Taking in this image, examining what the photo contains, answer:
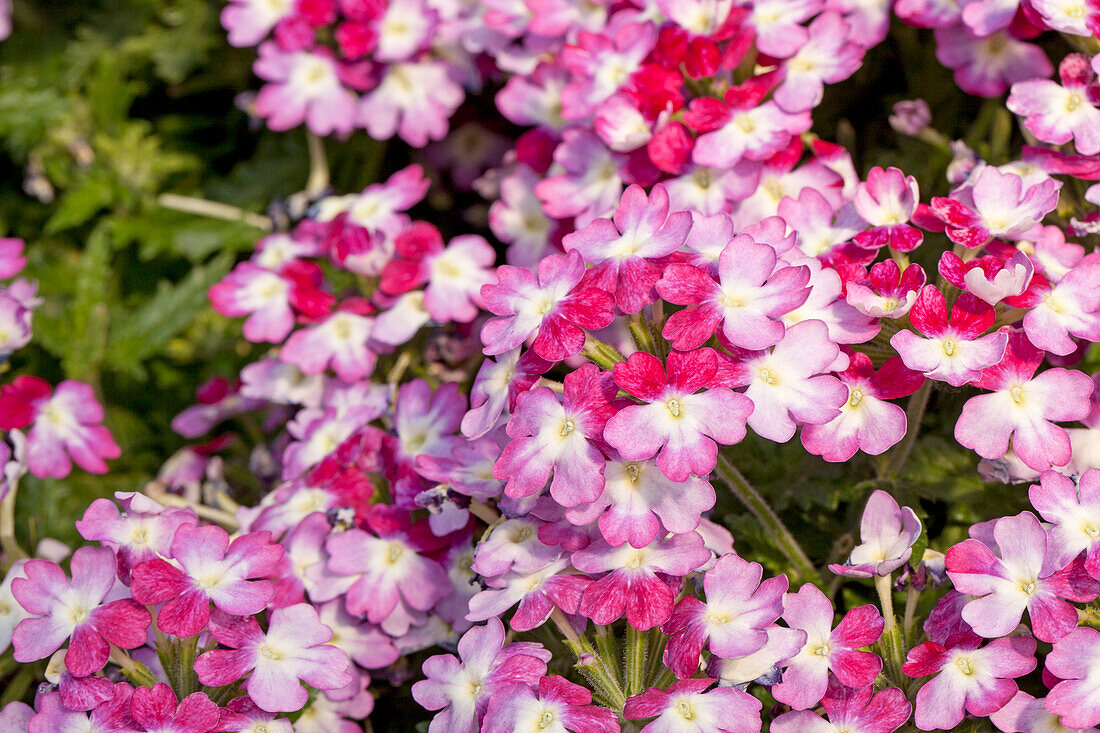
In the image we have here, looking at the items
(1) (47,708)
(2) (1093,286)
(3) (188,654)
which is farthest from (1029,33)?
(1) (47,708)

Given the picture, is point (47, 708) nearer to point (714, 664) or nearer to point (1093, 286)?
point (714, 664)

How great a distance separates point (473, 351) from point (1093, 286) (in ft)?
3.59

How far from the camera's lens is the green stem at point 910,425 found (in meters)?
1.46

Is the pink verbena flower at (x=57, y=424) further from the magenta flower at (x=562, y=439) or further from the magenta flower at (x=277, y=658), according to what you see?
the magenta flower at (x=562, y=439)

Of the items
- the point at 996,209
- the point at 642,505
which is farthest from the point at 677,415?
the point at 996,209

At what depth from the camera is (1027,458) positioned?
132cm

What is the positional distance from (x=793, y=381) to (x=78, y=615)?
106 centimetres

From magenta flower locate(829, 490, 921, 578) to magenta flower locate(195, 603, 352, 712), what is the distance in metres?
0.73

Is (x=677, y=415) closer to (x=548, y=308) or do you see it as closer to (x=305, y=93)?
(x=548, y=308)

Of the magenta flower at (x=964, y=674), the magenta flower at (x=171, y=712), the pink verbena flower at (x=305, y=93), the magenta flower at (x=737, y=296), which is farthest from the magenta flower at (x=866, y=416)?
the pink verbena flower at (x=305, y=93)

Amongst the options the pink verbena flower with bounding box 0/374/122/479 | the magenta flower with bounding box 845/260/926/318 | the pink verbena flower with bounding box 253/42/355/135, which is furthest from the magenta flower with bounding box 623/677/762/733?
the pink verbena flower with bounding box 253/42/355/135

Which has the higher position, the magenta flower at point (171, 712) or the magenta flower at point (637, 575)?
the magenta flower at point (637, 575)

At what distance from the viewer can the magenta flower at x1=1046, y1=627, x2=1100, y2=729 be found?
3.86 ft

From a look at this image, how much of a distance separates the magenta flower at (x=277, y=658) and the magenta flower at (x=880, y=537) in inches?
28.9
